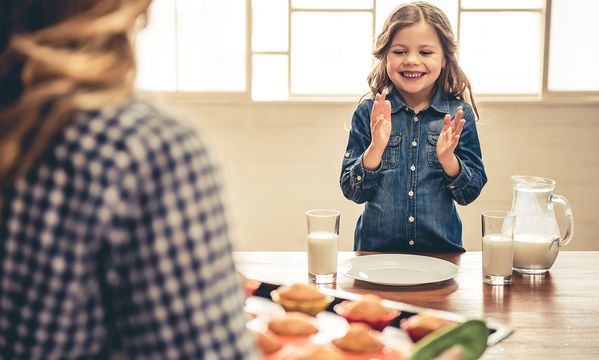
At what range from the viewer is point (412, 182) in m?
2.22

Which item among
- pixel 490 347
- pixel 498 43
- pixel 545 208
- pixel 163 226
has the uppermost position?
pixel 498 43

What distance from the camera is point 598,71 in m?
4.06

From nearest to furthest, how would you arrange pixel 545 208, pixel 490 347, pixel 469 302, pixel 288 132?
pixel 490 347
pixel 469 302
pixel 545 208
pixel 288 132

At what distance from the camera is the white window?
3.95 metres

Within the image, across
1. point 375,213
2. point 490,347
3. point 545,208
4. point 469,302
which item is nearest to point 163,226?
point 490,347

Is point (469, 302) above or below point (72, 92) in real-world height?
below

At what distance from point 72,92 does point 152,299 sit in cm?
17

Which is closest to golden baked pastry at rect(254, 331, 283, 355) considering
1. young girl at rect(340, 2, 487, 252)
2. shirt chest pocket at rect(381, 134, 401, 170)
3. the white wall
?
young girl at rect(340, 2, 487, 252)

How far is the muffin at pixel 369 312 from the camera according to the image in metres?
1.26

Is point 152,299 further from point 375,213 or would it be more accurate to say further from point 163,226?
point 375,213

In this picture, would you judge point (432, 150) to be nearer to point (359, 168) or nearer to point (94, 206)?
point (359, 168)

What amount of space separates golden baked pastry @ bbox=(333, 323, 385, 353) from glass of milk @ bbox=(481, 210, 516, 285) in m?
0.49

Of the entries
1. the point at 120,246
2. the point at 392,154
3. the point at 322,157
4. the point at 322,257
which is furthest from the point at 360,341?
the point at 322,157

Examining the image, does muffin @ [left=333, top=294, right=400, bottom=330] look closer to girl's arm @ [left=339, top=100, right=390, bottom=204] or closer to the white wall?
girl's arm @ [left=339, top=100, right=390, bottom=204]
